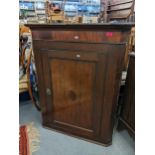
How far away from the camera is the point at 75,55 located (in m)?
1.38

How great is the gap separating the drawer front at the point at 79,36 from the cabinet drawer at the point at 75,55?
0.10 m

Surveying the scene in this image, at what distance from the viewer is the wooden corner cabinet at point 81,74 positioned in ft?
4.11

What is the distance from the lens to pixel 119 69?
1.31m

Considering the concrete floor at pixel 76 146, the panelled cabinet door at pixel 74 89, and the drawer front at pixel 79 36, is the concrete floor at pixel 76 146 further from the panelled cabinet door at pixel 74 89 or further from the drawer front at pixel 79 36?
the drawer front at pixel 79 36

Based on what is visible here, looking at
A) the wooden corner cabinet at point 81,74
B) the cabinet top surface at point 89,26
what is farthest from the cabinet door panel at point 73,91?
the cabinet top surface at point 89,26

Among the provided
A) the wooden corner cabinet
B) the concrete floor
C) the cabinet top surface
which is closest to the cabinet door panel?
the wooden corner cabinet

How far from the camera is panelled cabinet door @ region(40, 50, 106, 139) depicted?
4.51 ft

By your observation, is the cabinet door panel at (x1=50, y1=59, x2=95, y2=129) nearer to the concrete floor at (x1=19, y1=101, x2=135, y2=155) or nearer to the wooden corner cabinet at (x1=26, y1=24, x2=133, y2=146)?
the wooden corner cabinet at (x1=26, y1=24, x2=133, y2=146)
